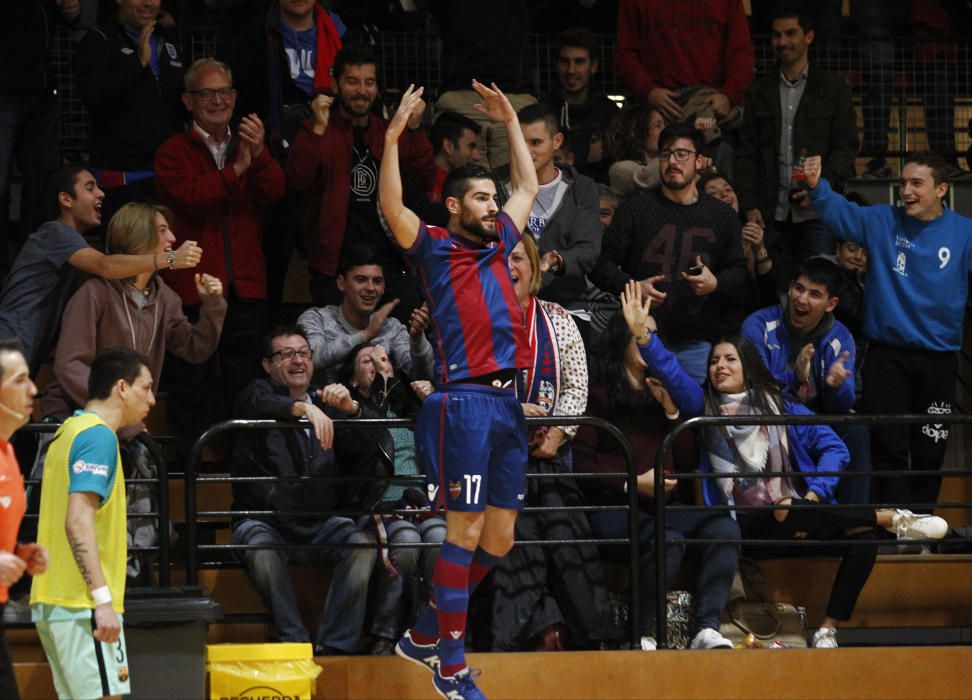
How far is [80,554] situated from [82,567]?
0.05 m

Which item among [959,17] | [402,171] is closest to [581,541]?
[402,171]

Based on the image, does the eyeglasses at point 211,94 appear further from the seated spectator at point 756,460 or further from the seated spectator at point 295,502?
the seated spectator at point 756,460

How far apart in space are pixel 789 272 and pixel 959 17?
10.7 feet

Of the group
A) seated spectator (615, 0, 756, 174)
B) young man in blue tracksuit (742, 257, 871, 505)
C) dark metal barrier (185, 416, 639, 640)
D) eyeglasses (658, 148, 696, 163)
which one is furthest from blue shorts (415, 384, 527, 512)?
seated spectator (615, 0, 756, 174)

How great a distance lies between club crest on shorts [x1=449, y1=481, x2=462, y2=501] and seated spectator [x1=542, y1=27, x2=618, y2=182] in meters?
4.25

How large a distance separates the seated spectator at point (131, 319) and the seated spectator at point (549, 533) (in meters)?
1.54

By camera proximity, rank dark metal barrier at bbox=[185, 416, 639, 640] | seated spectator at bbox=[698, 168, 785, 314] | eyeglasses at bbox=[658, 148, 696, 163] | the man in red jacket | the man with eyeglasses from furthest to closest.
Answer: seated spectator at bbox=[698, 168, 785, 314]
the man with eyeglasses
eyeglasses at bbox=[658, 148, 696, 163]
the man in red jacket
dark metal barrier at bbox=[185, 416, 639, 640]

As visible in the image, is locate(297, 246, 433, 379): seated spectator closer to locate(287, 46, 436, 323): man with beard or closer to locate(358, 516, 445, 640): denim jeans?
locate(287, 46, 436, 323): man with beard

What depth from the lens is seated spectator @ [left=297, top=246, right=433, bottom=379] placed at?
8.22 m

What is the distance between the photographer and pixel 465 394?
22.1 feet

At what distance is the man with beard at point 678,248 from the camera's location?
902cm

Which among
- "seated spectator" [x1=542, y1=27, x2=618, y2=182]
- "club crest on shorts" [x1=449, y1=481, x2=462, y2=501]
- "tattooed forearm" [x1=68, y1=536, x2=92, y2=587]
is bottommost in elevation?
"tattooed forearm" [x1=68, y1=536, x2=92, y2=587]

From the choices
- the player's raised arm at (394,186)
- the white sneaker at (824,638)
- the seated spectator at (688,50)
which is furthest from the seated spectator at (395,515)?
the seated spectator at (688,50)

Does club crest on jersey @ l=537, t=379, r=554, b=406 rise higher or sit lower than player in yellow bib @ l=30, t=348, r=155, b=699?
higher
